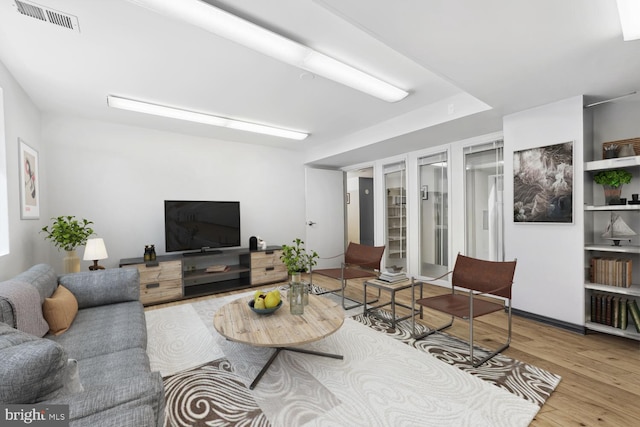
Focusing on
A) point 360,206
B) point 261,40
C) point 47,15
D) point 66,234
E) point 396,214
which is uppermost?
point 47,15

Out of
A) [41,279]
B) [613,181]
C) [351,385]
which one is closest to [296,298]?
[351,385]

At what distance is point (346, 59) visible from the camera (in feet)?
7.66

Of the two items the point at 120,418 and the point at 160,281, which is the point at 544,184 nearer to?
the point at 120,418

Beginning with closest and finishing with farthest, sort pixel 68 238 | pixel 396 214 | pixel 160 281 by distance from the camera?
pixel 68 238 → pixel 160 281 → pixel 396 214

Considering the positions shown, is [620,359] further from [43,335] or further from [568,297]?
[43,335]

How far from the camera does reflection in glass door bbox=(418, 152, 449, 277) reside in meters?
4.39

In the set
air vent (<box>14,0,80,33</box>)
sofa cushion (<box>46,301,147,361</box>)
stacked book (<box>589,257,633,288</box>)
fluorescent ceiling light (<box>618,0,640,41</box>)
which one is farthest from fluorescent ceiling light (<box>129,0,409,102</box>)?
stacked book (<box>589,257,633,288</box>)

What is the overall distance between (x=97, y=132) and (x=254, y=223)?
267 centimetres

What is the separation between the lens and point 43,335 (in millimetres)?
1826

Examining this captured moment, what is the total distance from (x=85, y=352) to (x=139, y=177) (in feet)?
10.1

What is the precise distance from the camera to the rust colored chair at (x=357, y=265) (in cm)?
356

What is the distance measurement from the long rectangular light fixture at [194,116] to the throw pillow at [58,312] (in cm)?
215

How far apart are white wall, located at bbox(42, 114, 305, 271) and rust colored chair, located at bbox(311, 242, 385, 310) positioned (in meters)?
1.94

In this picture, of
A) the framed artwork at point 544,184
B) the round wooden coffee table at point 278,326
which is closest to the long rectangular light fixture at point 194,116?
the round wooden coffee table at point 278,326
